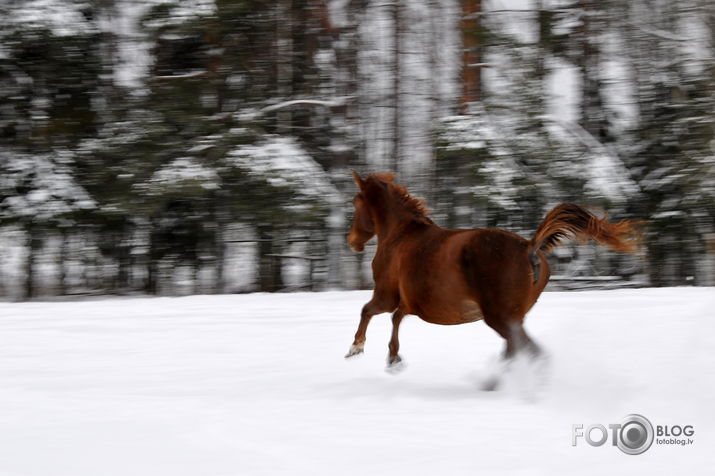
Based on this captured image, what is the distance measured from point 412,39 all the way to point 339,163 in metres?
2.43

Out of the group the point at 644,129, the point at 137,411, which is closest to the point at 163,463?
the point at 137,411

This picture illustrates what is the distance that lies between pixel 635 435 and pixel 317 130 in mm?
10074

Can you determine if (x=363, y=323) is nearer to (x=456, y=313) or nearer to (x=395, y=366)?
(x=395, y=366)

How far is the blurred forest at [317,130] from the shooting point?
12.3 metres

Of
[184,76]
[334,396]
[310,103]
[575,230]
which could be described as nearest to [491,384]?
[334,396]

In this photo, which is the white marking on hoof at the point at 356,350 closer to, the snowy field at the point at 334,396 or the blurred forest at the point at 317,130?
the snowy field at the point at 334,396

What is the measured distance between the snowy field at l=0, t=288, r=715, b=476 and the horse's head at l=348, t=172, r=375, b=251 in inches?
36.9

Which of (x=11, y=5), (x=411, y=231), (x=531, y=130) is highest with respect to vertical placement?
(x=11, y=5)

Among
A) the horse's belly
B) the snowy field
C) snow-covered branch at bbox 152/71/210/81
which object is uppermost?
snow-covered branch at bbox 152/71/210/81

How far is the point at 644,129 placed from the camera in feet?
43.6

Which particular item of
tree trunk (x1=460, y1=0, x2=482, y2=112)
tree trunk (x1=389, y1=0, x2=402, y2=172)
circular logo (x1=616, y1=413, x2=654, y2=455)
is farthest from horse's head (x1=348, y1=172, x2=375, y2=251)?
tree trunk (x1=389, y1=0, x2=402, y2=172)

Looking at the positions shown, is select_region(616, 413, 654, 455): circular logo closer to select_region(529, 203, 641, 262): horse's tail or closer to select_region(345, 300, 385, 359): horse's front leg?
select_region(529, 203, 641, 262): horse's tail

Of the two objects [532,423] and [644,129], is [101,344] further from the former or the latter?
[644,129]

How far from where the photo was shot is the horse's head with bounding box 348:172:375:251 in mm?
6047
